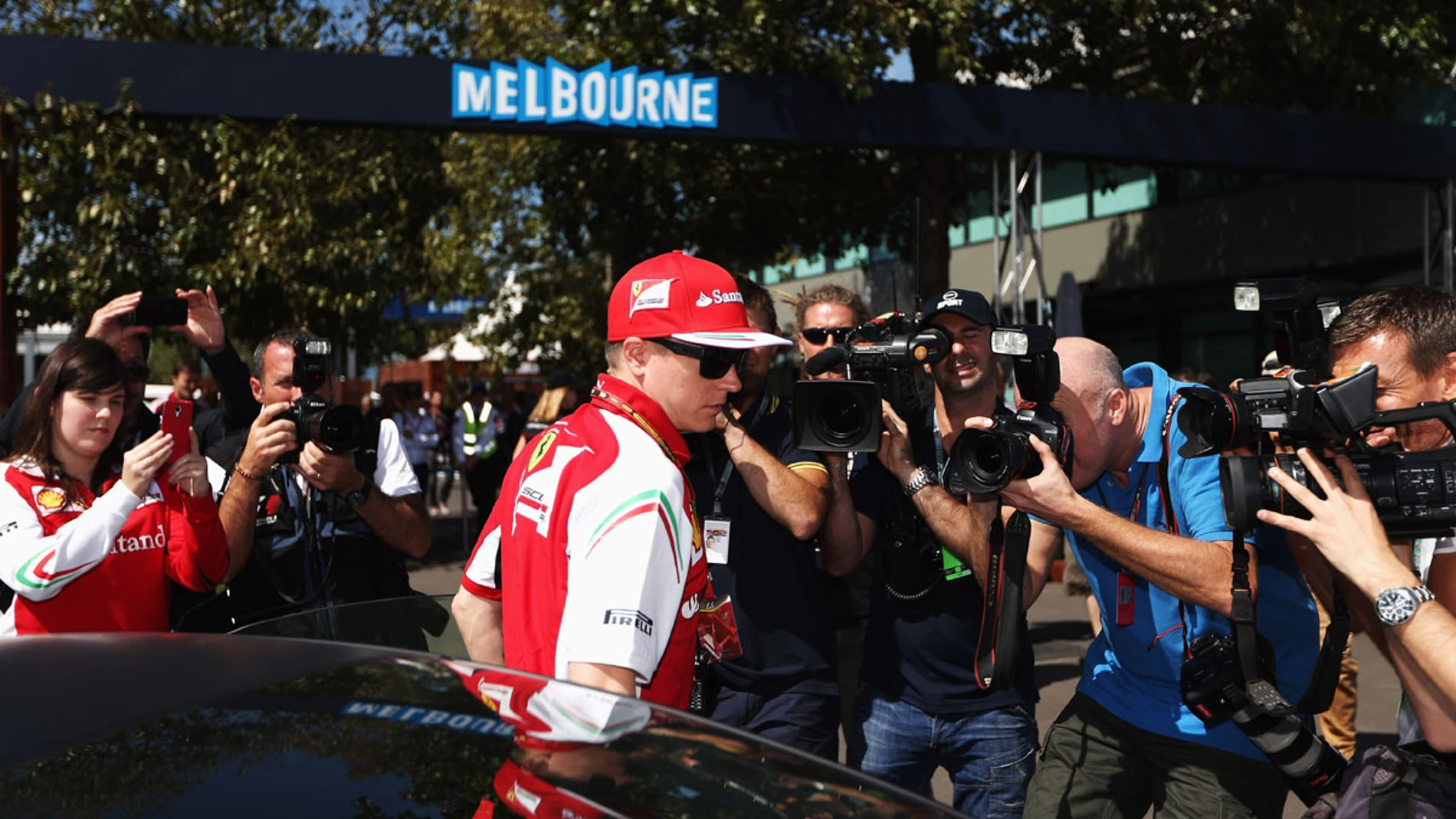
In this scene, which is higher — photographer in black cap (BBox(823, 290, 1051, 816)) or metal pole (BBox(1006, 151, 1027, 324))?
metal pole (BBox(1006, 151, 1027, 324))

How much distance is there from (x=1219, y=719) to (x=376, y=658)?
1.86m

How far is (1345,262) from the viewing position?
19125mm

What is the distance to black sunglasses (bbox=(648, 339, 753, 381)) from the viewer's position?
8.39ft

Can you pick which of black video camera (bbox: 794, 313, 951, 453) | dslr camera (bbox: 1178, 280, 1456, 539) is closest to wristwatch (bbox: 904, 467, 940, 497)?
black video camera (bbox: 794, 313, 951, 453)

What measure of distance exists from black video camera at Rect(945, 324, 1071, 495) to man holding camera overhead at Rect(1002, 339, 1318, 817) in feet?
0.14

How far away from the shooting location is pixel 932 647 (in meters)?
3.46

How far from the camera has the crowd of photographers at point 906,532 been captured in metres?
2.33

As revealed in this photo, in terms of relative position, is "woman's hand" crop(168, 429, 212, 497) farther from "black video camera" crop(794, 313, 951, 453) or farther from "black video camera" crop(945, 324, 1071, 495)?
"black video camera" crop(945, 324, 1071, 495)

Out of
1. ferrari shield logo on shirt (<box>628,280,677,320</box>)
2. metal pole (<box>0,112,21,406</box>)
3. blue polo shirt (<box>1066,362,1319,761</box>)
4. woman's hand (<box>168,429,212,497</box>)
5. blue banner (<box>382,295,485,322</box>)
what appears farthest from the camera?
blue banner (<box>382,295,485,322</box>)

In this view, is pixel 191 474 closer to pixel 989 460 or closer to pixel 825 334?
pixel 825 334

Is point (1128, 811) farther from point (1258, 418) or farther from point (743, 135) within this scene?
point (743, 135)

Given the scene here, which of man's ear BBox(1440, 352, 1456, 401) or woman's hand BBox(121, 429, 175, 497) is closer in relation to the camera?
man's ear BBox(1440, 352, 1456, 401)

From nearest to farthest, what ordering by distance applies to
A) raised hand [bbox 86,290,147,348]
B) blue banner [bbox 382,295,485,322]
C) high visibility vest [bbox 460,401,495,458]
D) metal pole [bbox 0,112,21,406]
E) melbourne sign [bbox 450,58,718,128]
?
raised hand [bbox 86,290,147,348]
metal pole [bbox 0,112,21,406]
melbourne sign [bbox 450,58,718,128]
high visibility vest [bbox 460,401,495,458]
blue banner [bbox 382,295,485,322]

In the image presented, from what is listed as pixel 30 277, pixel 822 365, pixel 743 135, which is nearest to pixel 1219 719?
pixel 822 365
